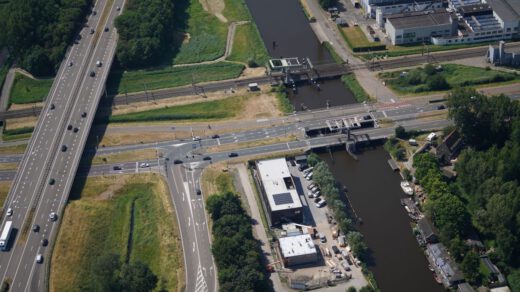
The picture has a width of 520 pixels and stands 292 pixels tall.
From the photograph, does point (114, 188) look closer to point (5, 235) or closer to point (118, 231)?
point (118, 231)

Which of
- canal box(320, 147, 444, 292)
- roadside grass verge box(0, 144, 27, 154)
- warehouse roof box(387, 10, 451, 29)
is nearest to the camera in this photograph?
canal box(320, 147, 444, 292)

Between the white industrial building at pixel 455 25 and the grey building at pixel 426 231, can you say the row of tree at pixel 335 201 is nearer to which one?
the grey building at pixel 426 231

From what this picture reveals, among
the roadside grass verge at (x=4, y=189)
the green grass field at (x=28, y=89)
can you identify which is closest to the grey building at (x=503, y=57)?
the green grass field at (x=28, y=89)

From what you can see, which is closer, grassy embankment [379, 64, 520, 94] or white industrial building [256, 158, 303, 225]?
white industrial building [256, 158, 303, 225]

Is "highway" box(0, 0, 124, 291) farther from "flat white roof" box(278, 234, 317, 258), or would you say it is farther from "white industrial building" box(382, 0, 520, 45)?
"white industrial building" box(382, 0, 520, 45)

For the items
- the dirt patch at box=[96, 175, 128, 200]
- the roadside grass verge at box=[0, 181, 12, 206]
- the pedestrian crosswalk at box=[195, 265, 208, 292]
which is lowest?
the pedestrian crosswalk at box=[195, 265, 208, 292]

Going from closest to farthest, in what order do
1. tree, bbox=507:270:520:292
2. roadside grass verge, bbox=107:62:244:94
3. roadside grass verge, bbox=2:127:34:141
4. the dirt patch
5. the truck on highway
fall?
tree, bbox=507:270:520:292 < the truck on highway < the dirt patch < roadside grass verge, bbox=2:127:34:141 < roadside grass verge, bbox=107:62:244:94

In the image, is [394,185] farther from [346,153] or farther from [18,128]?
[18,128]

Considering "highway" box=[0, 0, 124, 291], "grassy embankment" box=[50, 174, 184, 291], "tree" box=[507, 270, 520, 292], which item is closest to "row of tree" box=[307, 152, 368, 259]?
"tree" box=[507, 270, 520, 292]

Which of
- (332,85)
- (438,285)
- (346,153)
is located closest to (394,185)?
(346,153)
